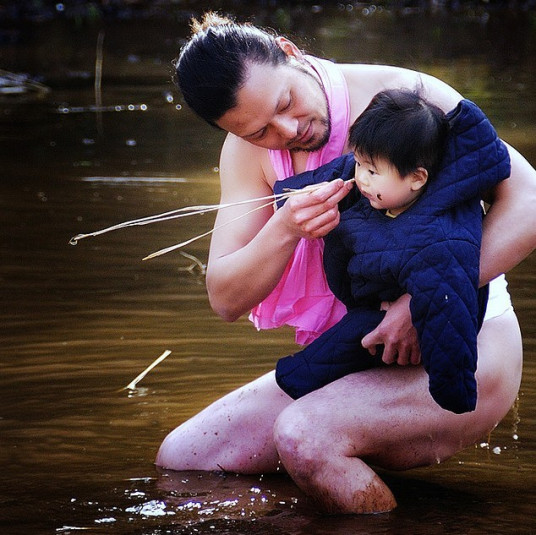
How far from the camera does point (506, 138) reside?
8305 millimetres

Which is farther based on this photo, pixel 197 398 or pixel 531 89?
pixel 531 89

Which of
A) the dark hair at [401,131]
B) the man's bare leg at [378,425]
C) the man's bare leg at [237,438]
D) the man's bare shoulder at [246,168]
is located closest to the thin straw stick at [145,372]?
the man's bare leg at [237,438]

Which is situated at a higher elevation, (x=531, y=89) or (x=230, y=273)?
(x=531, y=89)

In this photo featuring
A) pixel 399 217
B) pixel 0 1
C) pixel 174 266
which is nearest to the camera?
pixel 399 217

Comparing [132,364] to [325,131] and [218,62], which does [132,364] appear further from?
[218,62]

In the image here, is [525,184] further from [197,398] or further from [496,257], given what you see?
[197,398]

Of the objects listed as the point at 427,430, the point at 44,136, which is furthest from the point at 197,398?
the point at 44,136

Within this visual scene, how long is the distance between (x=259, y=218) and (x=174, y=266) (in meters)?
2.21

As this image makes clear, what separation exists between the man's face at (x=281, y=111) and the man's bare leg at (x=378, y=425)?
0.64 m

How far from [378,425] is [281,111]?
32.7 inches

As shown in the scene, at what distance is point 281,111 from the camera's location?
10.1 feet

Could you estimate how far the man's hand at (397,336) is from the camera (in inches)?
113

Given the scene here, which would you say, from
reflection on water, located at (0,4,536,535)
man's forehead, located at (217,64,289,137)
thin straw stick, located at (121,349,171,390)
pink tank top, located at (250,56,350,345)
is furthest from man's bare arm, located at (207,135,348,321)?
thin straw stick, located at (121,349,171,390)

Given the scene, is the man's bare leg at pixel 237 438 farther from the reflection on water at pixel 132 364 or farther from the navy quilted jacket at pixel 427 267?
the navy quilted jacket at pixel 427 267
